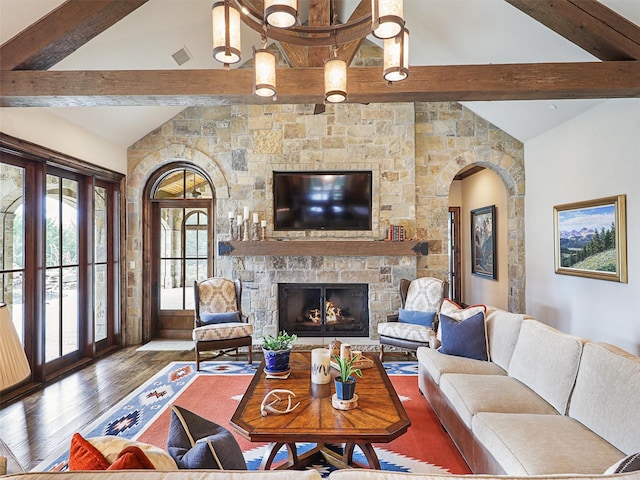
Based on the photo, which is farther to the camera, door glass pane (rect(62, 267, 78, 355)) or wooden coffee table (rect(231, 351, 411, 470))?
door glass pane (rect(62, 267, 78, 355))

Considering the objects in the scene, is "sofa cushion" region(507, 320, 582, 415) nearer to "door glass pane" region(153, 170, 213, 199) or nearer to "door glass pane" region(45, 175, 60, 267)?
"door glass pane" region(153, 170, 213, 199)

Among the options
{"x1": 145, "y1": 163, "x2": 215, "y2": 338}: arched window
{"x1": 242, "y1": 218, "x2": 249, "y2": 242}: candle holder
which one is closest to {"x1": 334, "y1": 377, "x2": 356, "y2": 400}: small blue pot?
{"x1": 242, "y1": 218, "x2": 249, "y2": 242}: candle holder

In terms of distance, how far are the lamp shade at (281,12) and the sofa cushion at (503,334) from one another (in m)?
2.60

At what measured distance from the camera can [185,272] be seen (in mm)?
A: 5457

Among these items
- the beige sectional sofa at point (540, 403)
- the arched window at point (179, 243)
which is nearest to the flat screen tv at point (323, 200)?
the arched window at point (179, 243)

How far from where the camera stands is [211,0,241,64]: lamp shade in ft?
5.72

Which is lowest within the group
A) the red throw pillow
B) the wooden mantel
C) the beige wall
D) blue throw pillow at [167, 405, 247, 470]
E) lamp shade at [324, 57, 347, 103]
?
blue throw pillow at [167, 405, 247, 470]

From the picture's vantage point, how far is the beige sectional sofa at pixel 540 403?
1660mm

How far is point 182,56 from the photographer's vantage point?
13.7 feet

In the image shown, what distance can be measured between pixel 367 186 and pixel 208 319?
2631 millimetres

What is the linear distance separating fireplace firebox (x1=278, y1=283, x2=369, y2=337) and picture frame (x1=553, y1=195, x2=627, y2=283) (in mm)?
2383

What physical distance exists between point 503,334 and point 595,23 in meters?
2.54

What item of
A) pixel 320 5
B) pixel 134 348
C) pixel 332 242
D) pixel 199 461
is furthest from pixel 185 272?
pixel 199 461

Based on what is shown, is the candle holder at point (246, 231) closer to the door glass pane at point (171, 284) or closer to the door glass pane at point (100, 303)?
the door glass pane at point (171, 284)
